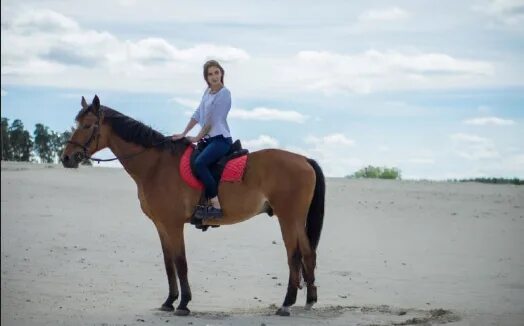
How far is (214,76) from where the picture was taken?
7383 mm

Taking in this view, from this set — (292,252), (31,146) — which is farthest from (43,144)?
(292,252)

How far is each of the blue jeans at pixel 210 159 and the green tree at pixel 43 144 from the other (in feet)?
26.2

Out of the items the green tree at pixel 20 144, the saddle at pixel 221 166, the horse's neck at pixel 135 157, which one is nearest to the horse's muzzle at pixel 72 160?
the horse's neck at pixel 135 157

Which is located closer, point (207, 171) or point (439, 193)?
point (207, 171)

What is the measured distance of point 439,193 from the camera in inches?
666

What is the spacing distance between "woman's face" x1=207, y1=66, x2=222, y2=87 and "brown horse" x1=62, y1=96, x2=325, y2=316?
2.16ft

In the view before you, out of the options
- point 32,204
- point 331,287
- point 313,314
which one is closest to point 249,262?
point 331,287

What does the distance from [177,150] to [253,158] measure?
758 millimetres

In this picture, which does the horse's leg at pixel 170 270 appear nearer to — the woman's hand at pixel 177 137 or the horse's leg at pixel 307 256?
the woman's hand at pixel 177 137

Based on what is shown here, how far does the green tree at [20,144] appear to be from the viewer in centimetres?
1440

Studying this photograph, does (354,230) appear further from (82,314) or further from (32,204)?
(82,314)

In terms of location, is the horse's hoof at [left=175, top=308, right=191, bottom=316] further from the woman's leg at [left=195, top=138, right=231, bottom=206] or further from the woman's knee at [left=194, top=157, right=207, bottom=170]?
the woman's knee at [left=194, top=157, right=207, bottom=170]

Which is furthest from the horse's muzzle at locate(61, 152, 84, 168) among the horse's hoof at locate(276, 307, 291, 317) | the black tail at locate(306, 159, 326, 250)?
the horse's hoof at locate(276, 307, 291, 317)

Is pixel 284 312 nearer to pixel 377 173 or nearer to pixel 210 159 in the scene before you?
pixel 210 159
